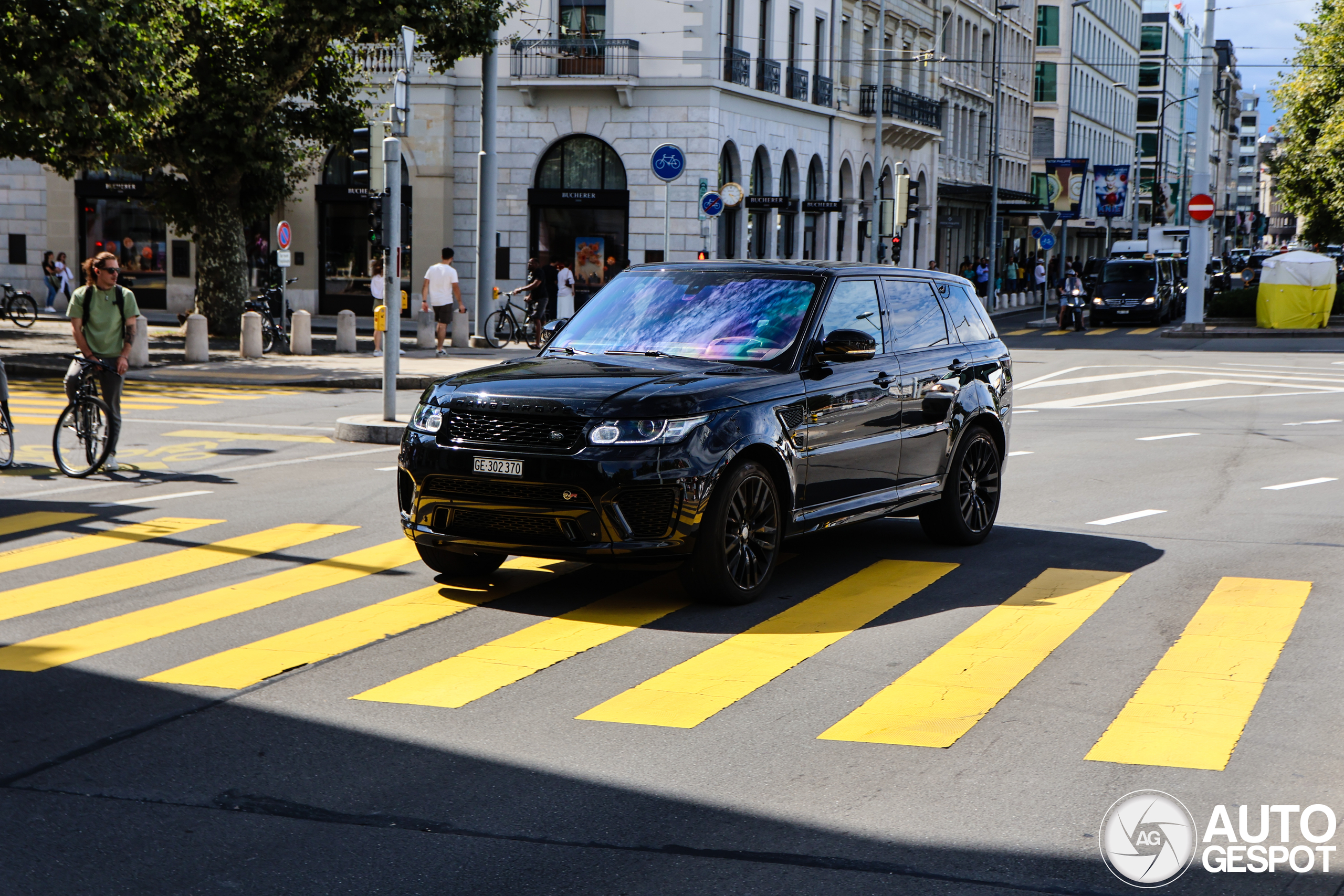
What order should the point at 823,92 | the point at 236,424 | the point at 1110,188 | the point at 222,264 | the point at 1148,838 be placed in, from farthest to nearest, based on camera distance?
the point at 1110,188
the point at 823,92
the point at 222,264
the point at 236,424
the point at 1148,838

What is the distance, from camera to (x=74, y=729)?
5.87 meters

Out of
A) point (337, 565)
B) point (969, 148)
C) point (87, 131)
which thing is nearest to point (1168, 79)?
point (969, 148)

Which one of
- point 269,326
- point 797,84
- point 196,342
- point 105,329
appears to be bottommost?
point 196,342

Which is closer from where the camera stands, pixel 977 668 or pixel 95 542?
pixel 977 668

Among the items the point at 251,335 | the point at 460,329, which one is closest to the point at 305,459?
the point at 251,335

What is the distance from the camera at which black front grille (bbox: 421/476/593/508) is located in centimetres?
775

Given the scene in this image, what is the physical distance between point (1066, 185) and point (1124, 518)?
52.0 metres

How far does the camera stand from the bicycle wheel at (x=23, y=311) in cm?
3503

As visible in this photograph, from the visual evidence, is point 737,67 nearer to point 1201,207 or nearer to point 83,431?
point 1201,207

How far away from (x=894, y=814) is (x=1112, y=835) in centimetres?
67

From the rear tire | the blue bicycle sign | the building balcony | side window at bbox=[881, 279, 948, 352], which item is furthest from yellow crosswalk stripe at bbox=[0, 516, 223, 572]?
the building balcony

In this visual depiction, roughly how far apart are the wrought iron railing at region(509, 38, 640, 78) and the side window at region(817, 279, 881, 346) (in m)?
32.5

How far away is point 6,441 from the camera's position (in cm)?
1388

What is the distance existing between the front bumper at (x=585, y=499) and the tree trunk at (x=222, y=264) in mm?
24384
